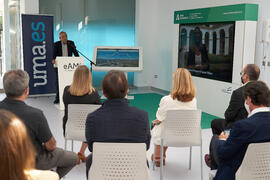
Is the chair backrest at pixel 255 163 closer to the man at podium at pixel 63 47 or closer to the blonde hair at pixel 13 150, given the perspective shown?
the blonde hair at pixel 13 150

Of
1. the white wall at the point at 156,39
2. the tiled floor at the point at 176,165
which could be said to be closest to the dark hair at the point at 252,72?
the tiled floor at the point at 176,165

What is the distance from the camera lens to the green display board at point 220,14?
19.7 ft

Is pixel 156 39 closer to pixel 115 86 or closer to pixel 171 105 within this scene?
pixel 171 105

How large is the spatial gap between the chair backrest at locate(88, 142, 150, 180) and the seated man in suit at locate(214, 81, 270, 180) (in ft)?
2.01

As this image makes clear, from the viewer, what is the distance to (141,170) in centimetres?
243

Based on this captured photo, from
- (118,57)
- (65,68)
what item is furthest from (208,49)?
(65,68)

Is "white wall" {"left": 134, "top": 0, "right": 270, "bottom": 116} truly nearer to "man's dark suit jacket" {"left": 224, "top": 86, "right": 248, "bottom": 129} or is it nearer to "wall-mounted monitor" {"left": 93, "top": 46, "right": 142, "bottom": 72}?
"wall-mounted monitor" {"left": 93, "top": 46, "right": 142, "bottom": 72}

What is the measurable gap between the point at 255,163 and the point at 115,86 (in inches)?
45.2

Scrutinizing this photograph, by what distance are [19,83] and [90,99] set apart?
1363 mm

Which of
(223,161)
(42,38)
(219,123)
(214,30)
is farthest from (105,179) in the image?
(42,38)

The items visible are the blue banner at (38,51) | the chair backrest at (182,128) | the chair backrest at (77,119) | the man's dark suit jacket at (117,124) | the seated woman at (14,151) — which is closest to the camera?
the seated woman at (14,151)

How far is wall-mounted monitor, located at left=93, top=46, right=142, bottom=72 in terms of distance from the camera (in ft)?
27.7

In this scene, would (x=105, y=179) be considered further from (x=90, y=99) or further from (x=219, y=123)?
(x=219, y=123)

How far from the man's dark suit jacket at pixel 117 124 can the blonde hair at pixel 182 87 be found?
1262mm
